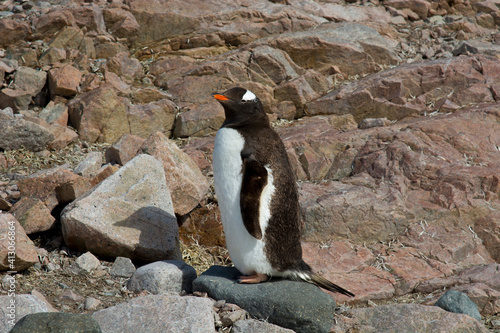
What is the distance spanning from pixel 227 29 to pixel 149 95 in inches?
97.4

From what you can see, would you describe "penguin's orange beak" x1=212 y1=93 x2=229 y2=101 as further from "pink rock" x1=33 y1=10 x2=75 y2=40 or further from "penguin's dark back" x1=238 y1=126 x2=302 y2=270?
"pink rock" x1=33 y1=10 x2=75 y2=40

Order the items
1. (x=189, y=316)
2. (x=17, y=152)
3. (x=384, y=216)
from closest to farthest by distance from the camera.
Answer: (x=189, y=316), (x=384, y=216), (x=17, y=152)

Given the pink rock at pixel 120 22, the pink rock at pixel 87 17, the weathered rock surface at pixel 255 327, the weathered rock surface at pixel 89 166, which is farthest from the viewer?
the pink rock at pixel 120 22

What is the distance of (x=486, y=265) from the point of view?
5.50 m

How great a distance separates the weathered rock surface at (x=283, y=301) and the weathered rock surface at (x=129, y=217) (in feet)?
3.71

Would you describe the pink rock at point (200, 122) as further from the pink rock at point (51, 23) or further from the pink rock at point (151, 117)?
the pink rock at point (51, 23)

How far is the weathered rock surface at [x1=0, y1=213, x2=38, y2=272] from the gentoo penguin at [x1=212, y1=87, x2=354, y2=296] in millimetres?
1871

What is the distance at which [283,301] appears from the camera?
423 centimetres

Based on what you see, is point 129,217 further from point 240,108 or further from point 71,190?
point 240,108

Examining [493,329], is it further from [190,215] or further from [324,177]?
[190,215]

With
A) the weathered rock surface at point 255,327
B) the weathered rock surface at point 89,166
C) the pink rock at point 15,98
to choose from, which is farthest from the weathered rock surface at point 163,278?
the pink rock at point 15,98

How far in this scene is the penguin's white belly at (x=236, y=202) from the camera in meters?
4.54

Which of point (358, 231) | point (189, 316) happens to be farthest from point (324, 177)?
point (189, 316)

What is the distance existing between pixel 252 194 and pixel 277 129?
409 cm
